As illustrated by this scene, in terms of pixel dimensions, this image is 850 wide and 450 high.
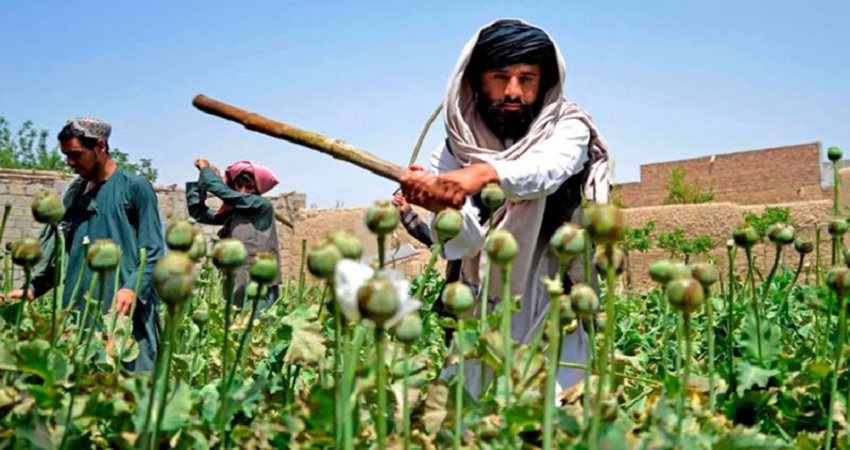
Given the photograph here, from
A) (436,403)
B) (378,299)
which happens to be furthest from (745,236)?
(378,299)

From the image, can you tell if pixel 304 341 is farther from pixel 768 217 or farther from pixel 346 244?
pixel 768 217

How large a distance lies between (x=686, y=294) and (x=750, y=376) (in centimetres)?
46

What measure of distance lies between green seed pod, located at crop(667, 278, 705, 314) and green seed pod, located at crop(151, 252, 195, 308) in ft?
1.35

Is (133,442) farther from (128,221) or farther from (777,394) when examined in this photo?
(128,221)

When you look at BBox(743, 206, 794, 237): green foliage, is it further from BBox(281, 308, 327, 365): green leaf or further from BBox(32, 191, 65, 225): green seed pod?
BBox(32, 191, 65, 225): green seed pod

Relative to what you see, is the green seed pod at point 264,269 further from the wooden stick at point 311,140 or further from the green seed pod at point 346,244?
the wooden stick at point 311,140

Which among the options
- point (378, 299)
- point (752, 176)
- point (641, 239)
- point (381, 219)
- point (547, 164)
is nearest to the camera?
point (378, 299)

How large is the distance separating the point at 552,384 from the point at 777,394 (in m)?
0.63

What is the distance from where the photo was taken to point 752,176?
23.5 meters

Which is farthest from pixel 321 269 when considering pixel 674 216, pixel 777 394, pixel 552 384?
pixel 674 216

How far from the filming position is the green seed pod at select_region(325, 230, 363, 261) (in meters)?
0.81

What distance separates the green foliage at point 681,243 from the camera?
13258 mm

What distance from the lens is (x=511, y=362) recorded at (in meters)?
0.93

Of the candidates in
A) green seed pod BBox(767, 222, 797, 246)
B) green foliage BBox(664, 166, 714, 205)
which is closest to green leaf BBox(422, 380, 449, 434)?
green seed pod BBox(767, 222, 797, 246)
